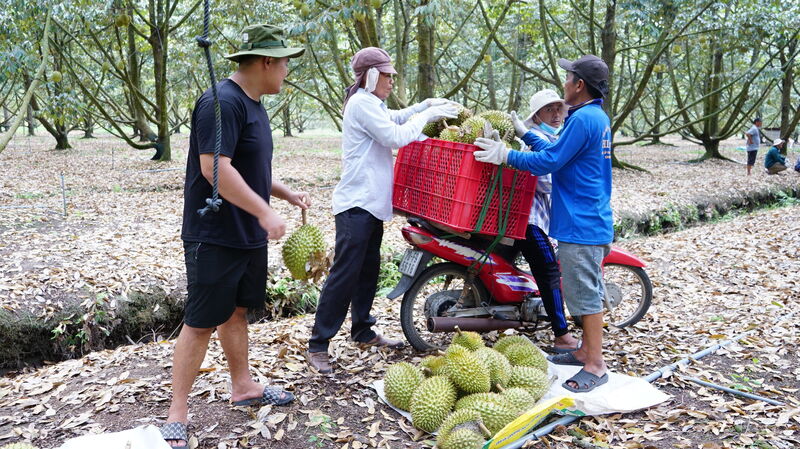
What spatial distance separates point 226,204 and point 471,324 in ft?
6.78

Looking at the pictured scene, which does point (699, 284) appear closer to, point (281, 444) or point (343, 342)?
point (343, 342)

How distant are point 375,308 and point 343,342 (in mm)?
1099

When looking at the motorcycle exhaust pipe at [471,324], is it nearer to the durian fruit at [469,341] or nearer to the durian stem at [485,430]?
the durian fruit at [469,341]

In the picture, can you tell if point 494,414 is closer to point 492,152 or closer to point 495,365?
point 495,365

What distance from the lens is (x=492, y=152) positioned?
3447mm

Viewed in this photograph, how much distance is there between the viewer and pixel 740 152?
23.5 meters

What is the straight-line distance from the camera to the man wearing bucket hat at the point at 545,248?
4098 mm

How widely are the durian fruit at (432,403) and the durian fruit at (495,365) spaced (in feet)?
0.79

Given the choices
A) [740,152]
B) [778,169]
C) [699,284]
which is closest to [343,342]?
[699,284]

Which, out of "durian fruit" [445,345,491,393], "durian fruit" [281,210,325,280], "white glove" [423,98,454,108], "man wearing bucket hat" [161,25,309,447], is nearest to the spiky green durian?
"durian fruit" [281,210,325,280]

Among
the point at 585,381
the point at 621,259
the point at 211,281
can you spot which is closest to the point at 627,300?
the point at 621,259

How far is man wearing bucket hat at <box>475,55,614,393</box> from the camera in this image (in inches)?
135

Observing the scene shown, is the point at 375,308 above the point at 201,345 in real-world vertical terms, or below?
below

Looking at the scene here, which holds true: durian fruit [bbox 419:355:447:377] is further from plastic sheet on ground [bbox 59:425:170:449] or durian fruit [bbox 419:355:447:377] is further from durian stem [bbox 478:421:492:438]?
plastic sheet on ground [bbox 59:425:170:449]
